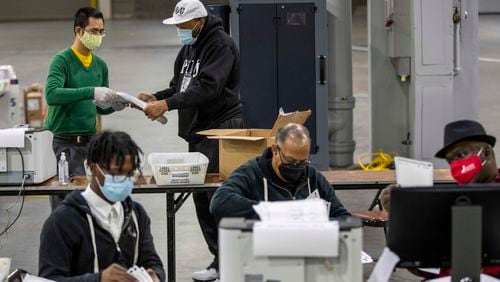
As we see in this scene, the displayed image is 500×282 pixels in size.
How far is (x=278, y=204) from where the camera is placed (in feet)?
13.8

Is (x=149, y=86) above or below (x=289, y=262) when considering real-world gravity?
above

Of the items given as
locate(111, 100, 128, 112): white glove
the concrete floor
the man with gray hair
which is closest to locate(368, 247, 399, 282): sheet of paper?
the man with gray hair

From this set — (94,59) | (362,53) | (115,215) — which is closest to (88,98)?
(94,59)

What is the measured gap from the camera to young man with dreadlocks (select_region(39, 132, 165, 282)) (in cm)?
471

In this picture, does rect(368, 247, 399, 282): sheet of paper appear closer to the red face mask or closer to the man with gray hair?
the red face mask

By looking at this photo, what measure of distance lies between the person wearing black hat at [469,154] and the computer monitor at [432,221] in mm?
860

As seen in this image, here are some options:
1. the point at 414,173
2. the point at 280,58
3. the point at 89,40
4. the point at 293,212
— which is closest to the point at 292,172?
the point at 414,173

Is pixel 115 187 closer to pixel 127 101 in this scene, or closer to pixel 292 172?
pixel 292 172

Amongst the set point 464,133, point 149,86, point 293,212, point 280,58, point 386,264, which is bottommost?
point 386,264

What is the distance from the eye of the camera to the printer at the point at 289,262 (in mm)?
3986

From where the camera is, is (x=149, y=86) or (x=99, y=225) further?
(x=149, y=86)

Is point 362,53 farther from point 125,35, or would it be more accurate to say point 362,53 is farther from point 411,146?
point 411,146

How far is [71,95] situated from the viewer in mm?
7562

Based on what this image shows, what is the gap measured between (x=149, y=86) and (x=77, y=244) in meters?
12.0
